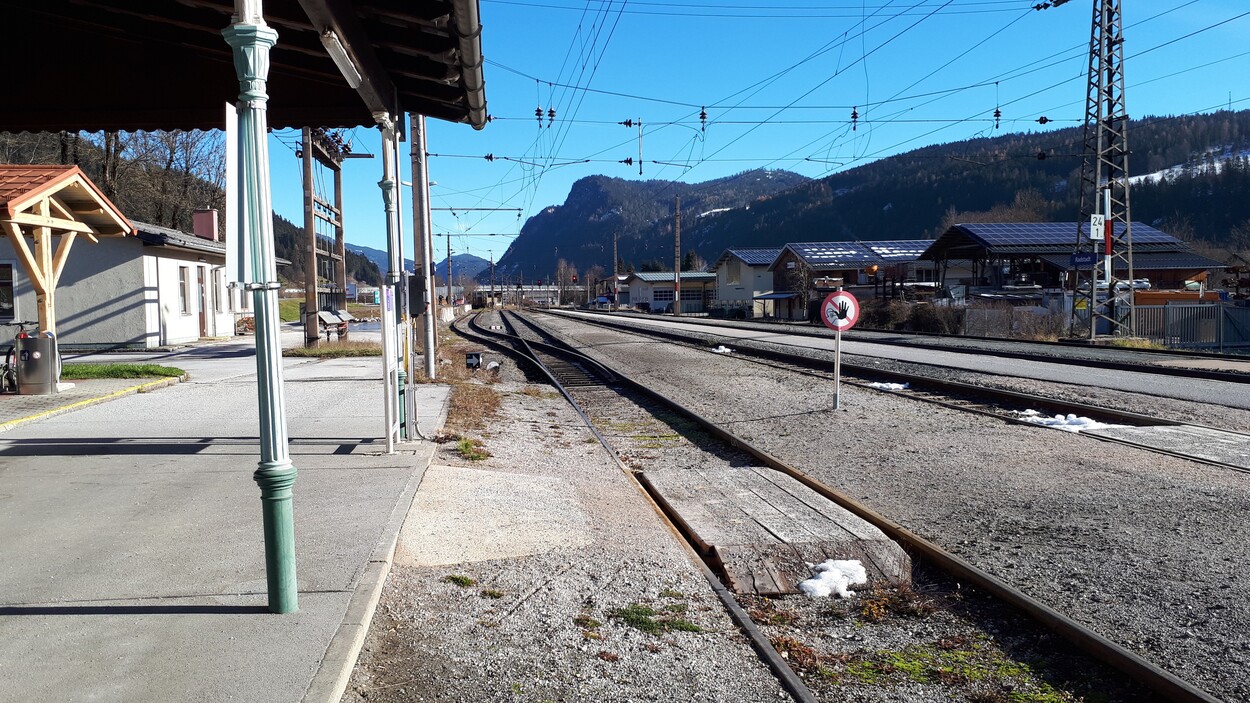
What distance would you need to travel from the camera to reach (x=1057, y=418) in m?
12.2

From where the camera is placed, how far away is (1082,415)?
12.8 metres

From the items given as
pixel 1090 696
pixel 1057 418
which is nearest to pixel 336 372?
pixel 1057 418

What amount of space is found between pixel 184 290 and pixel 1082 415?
26066 millimetres

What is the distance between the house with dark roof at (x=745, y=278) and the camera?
7938 centimetres

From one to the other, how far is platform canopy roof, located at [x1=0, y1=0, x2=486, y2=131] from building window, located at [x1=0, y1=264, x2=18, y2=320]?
52.6ft

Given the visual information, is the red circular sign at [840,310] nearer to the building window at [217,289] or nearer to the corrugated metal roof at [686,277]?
the building window at [217,289]

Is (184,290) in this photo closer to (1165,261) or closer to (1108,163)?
(1108,163)

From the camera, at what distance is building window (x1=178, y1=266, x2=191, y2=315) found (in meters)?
27.8

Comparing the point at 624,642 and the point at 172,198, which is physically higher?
the point at 172,198

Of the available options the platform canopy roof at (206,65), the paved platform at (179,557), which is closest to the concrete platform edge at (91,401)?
the paved platform at (179,557)

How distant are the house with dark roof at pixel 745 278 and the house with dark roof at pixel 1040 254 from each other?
73.5 ft

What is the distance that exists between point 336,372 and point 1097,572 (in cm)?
1624

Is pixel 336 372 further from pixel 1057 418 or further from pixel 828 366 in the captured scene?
pixel 1057 418

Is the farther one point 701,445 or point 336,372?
point 336,372
